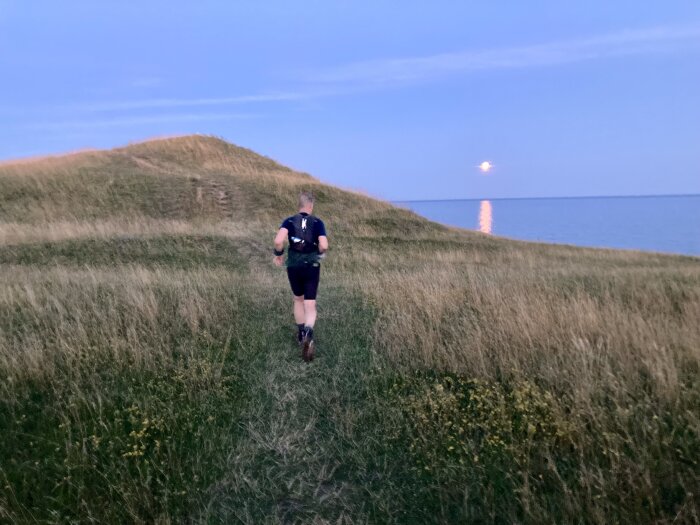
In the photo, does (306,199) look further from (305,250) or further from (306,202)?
(305,250)

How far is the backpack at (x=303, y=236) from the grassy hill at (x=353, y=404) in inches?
58.5

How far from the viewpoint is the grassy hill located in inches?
133

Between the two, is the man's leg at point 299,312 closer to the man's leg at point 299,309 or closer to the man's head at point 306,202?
the man's leg at point 299,309

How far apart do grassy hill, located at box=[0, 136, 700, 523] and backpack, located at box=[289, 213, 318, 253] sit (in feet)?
4.87

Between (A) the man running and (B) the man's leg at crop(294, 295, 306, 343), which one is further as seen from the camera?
(B) the man's leg at crop(294, 295, 306, 343)

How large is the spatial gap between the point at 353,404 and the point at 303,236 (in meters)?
2.59

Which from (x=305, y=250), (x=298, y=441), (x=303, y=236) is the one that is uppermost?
(x=303, y=236)

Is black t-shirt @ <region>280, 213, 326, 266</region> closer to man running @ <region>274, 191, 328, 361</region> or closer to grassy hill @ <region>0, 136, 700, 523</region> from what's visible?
man running @ <region>274, 191, 328, 361</region>

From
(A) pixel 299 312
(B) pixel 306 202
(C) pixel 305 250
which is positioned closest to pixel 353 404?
(A) pixel 299 312

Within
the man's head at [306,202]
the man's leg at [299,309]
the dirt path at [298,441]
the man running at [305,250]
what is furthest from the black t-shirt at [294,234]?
the dirt path at [298,441]

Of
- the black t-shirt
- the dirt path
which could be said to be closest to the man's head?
the black t-shirt

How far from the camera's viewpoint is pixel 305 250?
259 inches

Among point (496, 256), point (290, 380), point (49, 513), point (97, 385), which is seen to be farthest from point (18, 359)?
point (496, 256)

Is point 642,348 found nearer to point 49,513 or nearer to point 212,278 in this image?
point 49,513
